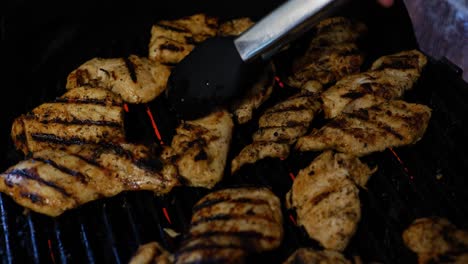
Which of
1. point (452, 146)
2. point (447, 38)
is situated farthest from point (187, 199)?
point (447, 38)

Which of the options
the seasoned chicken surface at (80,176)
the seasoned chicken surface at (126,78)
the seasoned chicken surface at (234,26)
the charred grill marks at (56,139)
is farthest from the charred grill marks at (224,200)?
the seasoned chicken surface at (234,26)

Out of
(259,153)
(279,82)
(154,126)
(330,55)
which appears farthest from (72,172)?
(330,55)

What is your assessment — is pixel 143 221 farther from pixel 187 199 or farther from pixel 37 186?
pixel 37 186

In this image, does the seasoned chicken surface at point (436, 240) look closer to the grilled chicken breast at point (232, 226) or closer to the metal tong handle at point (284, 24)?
the grilled chicken breast at point (232, 226)

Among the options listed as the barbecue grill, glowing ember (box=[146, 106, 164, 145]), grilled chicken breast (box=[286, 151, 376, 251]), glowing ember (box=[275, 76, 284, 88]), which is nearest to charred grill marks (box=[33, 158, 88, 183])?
the barbecue grill

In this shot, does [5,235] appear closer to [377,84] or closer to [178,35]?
[178,35]

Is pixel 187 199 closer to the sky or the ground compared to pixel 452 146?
closer to the sky
